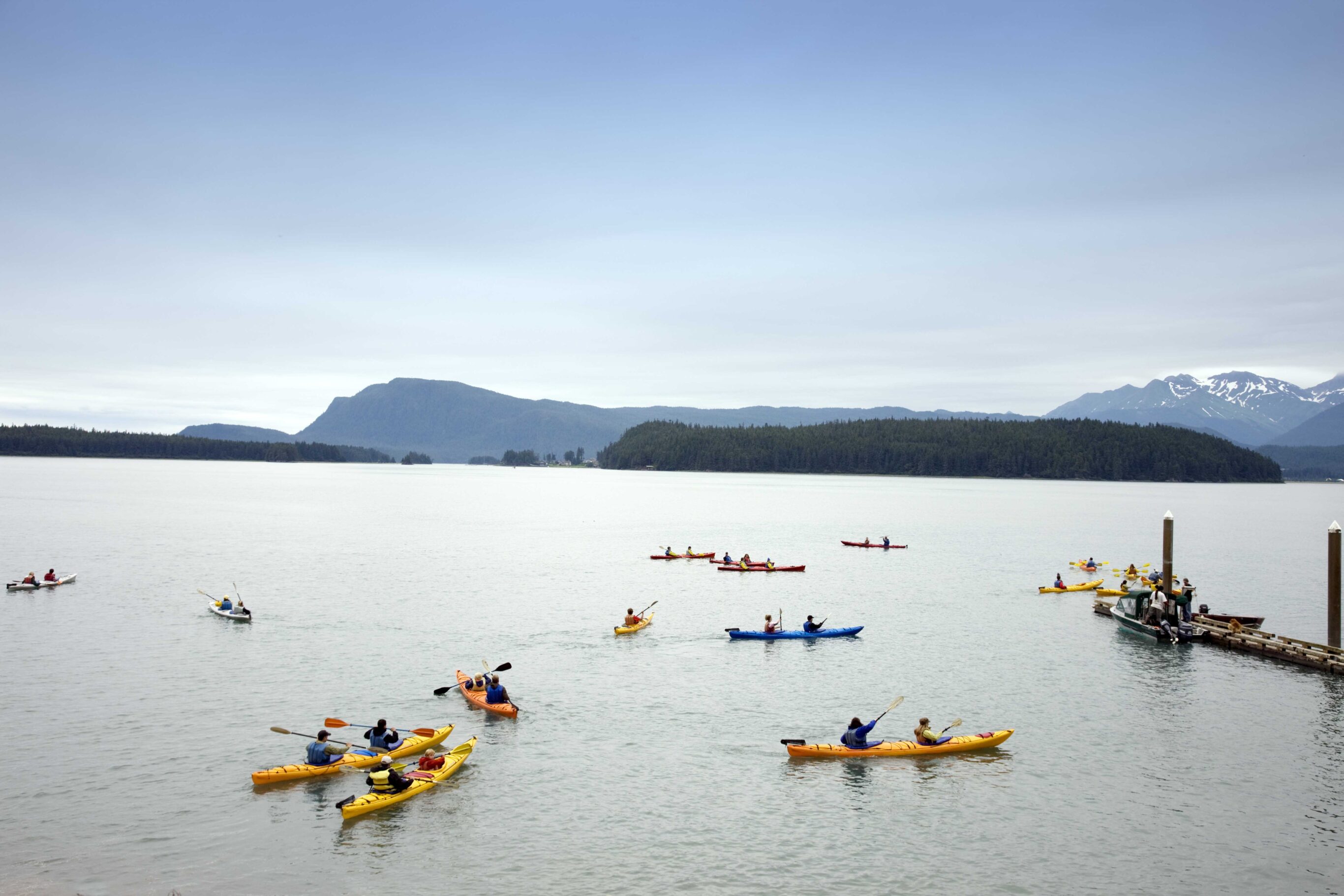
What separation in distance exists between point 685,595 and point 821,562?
2261 cm

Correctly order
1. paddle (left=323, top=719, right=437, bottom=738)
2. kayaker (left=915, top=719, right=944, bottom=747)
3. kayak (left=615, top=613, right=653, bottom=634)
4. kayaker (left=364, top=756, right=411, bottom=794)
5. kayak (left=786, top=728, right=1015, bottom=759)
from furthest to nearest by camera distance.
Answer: kayak (left=615, top=613, right=653, bottom=634) → kayaker (left=915, top=719, right=944, bottom=747) → kayak (left=786, top=728, right=1015, bottom=759) → paddle (left=323, top=719, right=437, bottom=738) → kayaker (left=364, top=756, right=411, bottom=794)

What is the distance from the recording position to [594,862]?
859 inches

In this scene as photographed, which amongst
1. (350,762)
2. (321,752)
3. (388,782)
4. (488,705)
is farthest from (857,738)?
(321,752)

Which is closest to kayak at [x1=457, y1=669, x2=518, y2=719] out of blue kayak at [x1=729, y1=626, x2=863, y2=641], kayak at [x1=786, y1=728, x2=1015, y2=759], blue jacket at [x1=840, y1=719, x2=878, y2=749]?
kayak at [x1=786, y1=728, x2=1015, y2=759]

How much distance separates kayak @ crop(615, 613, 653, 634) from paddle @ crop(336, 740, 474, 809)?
19035 millimetres

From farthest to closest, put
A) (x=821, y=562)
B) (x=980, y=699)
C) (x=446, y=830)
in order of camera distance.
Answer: (x=821, y=562) → (x=980, y=699) → (x=446, y=830)

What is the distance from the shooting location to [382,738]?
27891 mm

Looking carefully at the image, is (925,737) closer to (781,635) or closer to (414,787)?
(414,787)

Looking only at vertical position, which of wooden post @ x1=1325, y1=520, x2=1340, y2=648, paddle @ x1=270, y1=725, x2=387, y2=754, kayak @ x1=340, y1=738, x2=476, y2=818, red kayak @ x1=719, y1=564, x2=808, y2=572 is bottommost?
kayak @ x1=340, y1=738, x2=476, y2=818

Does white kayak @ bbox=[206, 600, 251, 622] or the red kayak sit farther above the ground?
the red kayak

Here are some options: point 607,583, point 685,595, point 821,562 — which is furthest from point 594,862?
point 821,562

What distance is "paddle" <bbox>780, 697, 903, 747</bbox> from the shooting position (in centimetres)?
2886

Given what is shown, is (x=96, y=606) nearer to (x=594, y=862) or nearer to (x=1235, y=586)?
(x=594, y=862)

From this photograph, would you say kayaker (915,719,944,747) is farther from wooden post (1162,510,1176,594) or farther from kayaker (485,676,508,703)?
wooden post (1162,510,1176,594)
